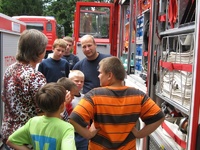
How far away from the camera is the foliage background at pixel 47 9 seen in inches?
1174

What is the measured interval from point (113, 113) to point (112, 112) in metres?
0.01

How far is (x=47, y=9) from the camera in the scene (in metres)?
32.2

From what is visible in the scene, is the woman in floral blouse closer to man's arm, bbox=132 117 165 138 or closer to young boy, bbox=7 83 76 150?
young boy, bbox=7 83 76 150

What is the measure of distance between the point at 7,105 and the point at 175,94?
4.39ft

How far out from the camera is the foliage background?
2983cm

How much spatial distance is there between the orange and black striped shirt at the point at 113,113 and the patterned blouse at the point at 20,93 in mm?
296

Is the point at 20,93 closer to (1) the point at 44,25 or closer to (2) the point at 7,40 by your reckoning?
(2) the point at 7,40

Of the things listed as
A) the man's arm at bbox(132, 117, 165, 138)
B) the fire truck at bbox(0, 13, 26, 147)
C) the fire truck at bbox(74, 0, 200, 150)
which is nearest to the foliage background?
the fire truck at bbox(0, 13, 26, 147)

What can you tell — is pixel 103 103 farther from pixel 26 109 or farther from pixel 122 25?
pixel 122 25

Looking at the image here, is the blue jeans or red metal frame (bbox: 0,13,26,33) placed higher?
red metal frame (bbox: 0,13,26,33)

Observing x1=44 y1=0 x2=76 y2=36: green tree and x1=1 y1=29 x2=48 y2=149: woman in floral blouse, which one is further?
x1=44 y1=0 x2=76 y2=36: green tree

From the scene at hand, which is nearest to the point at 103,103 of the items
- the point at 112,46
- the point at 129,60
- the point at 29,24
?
the point at 129,60

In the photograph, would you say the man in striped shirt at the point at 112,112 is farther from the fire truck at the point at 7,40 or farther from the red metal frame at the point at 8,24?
the red metal frame at the point at 8,24

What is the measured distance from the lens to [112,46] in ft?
24.4
